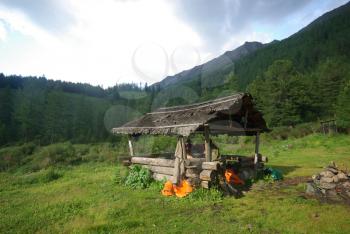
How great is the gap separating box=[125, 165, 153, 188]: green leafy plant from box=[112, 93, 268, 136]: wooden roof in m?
2.00

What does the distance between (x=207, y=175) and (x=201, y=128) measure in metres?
2.09

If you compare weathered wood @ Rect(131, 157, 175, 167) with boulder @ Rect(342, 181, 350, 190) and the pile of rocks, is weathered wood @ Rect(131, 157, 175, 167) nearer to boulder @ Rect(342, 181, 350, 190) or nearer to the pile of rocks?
the pile of rocks

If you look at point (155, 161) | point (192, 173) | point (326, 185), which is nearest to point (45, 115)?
point (155, 161)

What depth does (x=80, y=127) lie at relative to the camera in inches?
2913

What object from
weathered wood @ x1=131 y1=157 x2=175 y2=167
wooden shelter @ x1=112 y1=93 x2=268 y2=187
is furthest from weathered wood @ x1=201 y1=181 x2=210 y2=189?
weathered wood @ x1=131 y1=157 x2=175 y2=167

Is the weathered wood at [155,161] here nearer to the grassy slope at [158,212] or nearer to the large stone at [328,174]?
the grassy slope at [158,212]

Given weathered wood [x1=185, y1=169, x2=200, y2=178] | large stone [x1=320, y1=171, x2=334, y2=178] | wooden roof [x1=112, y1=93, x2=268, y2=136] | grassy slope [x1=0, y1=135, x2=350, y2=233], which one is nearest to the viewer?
grassy slope [x1=0, y1=135, x2=350, y2=233]

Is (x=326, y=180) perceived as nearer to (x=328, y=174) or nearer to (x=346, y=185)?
(x=328, y=174)

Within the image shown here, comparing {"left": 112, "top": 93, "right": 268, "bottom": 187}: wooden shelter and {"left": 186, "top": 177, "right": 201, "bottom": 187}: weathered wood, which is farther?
{"left": 186, "top": 177, "right": 201, "bottom": 187}: weathered wood

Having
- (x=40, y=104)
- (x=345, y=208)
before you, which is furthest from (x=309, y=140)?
(x=40, y=104)

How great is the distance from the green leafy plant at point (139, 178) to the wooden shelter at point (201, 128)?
18.0 inches

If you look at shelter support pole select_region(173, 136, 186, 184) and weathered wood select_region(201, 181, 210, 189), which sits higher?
shelter support pole select_region(173, 136, 186, 184)

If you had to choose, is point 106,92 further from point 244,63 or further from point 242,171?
point 242,171

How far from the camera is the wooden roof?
41.4 feet
